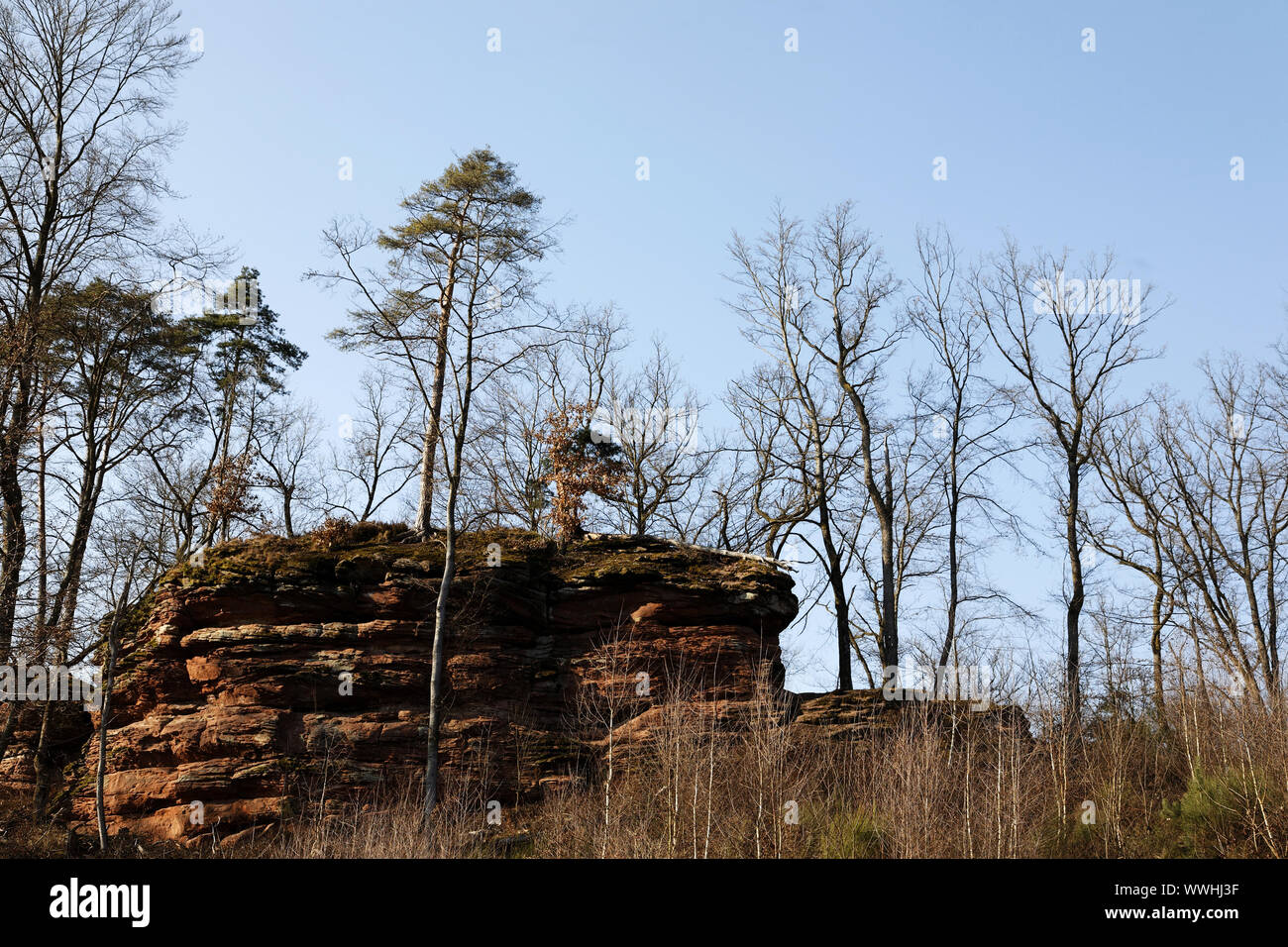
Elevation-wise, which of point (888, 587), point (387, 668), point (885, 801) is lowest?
point (885, 801)

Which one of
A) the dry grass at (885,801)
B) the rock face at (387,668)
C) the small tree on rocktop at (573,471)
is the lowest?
the dry grass at (885,801)

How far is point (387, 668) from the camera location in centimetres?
2234

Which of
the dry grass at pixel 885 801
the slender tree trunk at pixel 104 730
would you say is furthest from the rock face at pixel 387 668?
the dry grass at pixel 885 801

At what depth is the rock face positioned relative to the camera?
68.3 feet

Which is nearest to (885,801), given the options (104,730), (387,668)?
(387,668)

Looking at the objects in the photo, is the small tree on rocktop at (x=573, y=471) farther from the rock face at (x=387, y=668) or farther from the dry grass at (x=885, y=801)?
the dry grass at (x=885, y=801)

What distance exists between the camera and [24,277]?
21562 millimetres

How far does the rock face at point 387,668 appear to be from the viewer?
68.3 feet

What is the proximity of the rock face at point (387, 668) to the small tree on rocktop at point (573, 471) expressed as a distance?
2.14 metres

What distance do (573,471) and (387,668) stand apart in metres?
7.73

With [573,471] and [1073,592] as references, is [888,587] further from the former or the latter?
[573,471]

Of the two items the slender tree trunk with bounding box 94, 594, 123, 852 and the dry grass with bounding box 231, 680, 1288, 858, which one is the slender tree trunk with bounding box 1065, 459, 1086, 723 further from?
the slender tree trunk with bounding box 94, 594, 123, 852

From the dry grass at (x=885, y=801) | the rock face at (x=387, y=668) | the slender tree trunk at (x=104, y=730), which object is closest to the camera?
the dry grass at (x=885, y=801)

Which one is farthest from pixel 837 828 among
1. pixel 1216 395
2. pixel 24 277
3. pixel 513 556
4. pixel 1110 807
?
pixel 1216 395
